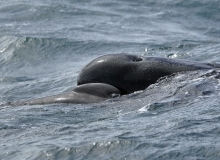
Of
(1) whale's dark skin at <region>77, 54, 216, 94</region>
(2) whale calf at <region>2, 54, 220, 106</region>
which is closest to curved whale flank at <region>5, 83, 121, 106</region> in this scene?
(2) whale calf at <region>2, 54, 220, 106</region>

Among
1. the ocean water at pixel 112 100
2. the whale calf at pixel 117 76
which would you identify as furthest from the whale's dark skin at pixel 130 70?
the ocean water at pixel 112 100

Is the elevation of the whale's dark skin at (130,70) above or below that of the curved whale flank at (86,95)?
above

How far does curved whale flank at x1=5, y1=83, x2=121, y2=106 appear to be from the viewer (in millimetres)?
10570

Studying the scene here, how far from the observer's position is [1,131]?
30.0 ft

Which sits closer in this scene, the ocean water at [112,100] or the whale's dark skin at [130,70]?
the ocean water at [112,100]

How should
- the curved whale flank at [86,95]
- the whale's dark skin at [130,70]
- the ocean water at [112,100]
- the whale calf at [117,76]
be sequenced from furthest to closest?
the whale's dark skin at [130,70], the whale calf at [117,76], the curved whale flank at [86,95], the ocean water at [112,100]

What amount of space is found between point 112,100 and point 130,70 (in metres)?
0.71

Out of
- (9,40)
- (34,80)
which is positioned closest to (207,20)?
(9,40)

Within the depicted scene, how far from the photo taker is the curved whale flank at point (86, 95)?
10.6 meters

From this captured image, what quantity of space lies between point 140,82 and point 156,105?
4.19ft

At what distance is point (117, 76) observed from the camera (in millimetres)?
11008

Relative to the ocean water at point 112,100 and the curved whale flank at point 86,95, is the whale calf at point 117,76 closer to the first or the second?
the curved whale flank at point 86,95

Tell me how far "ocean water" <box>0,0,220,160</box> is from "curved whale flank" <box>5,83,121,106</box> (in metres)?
0.24

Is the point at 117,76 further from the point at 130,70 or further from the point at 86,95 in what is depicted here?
the point at 86,95
